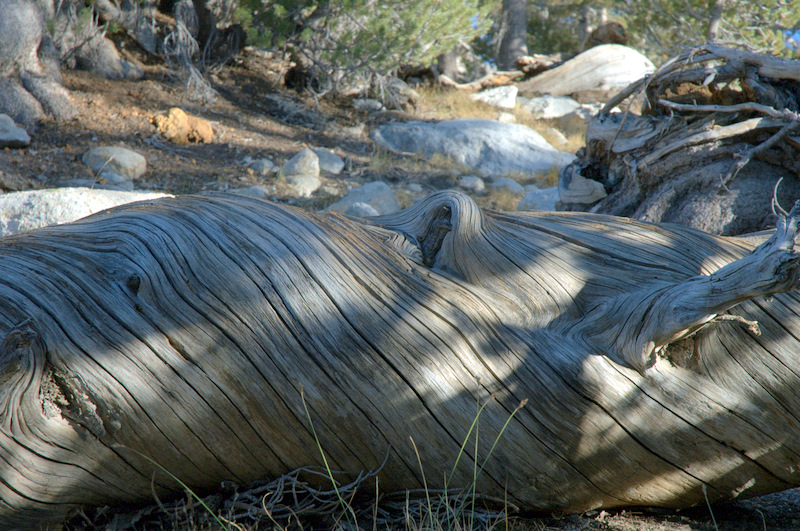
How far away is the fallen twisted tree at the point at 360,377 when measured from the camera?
7.11 feet

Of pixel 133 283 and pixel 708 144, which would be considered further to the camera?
pixel 708 144

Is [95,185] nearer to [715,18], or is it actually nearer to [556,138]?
[556,138]

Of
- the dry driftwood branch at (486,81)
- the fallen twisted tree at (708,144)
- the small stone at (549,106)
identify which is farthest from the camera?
the dry driftwood branch at (486,81)

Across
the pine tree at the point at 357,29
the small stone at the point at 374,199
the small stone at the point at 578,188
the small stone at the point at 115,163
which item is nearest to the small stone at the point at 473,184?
the small stone at the point at 374,199

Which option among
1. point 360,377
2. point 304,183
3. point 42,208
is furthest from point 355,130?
point 360,377

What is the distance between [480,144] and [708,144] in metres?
5.83

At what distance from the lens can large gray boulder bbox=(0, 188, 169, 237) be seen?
457 centimetres

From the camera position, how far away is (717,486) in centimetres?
249

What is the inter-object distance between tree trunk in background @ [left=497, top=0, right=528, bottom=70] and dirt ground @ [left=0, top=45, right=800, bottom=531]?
816cm

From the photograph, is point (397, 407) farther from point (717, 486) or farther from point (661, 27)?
point (661, 27)

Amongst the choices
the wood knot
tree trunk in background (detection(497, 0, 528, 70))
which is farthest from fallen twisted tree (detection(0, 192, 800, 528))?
tree trunk in background (detection(497, 0, 528, 70))

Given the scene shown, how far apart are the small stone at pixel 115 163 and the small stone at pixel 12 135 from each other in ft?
2.66

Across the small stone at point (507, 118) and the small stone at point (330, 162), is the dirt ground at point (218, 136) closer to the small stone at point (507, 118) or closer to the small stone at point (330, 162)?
the small stone at point (330, 162)

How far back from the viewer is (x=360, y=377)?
2.32 meters
